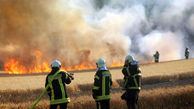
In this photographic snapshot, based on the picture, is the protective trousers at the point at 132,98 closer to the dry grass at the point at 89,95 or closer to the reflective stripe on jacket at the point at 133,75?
the reflective stripe on jacket at the point at 133,75

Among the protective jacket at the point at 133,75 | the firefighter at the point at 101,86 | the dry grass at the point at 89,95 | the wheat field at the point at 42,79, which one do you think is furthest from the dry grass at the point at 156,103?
the wheat field at the point at 42,79

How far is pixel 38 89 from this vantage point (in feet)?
48.8

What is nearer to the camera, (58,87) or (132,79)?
(58,87)

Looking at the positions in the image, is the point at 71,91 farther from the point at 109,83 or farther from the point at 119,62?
the point at 119,62

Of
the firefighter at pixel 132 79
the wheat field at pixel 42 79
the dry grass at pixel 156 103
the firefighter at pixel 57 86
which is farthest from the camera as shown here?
the wheat field at pixel 42 79

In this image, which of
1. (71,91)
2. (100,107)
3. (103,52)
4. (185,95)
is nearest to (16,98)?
(71,91)

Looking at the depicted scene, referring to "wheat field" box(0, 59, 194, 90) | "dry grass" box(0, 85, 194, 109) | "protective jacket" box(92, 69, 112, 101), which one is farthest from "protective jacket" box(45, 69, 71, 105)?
"wheat field" box(0, 59, 194, 90)

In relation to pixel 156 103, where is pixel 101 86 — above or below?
above

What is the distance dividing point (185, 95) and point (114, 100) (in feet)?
9.56

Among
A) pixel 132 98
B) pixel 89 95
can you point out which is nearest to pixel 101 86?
pixel 132 98

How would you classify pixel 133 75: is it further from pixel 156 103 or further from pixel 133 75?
pixel 156 103

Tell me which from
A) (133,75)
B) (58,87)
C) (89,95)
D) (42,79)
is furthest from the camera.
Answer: (42,79)

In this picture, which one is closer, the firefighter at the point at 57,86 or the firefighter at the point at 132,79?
the firefighter at the point at 57,86

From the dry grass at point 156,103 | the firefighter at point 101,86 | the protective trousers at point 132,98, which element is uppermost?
the firefighter at point 101,86
